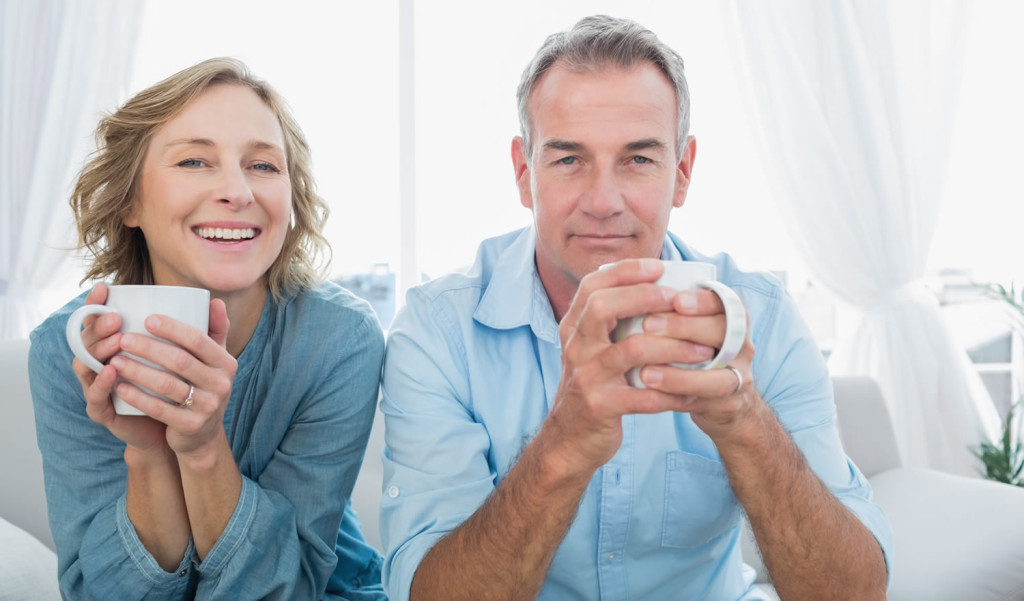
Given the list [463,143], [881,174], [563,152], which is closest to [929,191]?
[881,174]

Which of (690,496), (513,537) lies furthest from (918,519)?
(513,537)

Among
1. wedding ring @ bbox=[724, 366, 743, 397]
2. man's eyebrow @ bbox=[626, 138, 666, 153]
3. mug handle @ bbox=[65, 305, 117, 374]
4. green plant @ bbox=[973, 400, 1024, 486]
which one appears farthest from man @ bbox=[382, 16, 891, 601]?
green plant @ bbox=[973, 400, 1024, 486]

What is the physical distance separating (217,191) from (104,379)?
0.40 meters

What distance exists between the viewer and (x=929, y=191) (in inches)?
138

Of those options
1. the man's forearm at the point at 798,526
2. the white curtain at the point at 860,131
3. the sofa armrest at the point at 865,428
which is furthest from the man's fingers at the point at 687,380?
the white curtain at the point at 860,131

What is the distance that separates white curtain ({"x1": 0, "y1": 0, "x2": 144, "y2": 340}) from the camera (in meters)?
3.60

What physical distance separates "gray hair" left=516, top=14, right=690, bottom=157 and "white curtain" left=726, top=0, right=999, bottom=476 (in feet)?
7.45

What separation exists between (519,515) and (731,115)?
3.06 metres

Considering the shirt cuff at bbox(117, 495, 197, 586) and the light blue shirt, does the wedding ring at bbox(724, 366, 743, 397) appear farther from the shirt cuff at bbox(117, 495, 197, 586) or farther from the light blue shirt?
the shirt cuff at bbox(117, 495, 197, 586)

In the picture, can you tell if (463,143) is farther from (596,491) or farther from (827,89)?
(596,491)

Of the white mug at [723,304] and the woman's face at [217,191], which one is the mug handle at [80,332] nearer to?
the woman's face at [217,191]

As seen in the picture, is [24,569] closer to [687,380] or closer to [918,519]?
[687,380]

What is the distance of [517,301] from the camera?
1.40m

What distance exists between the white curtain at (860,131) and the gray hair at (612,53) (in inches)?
89.4
